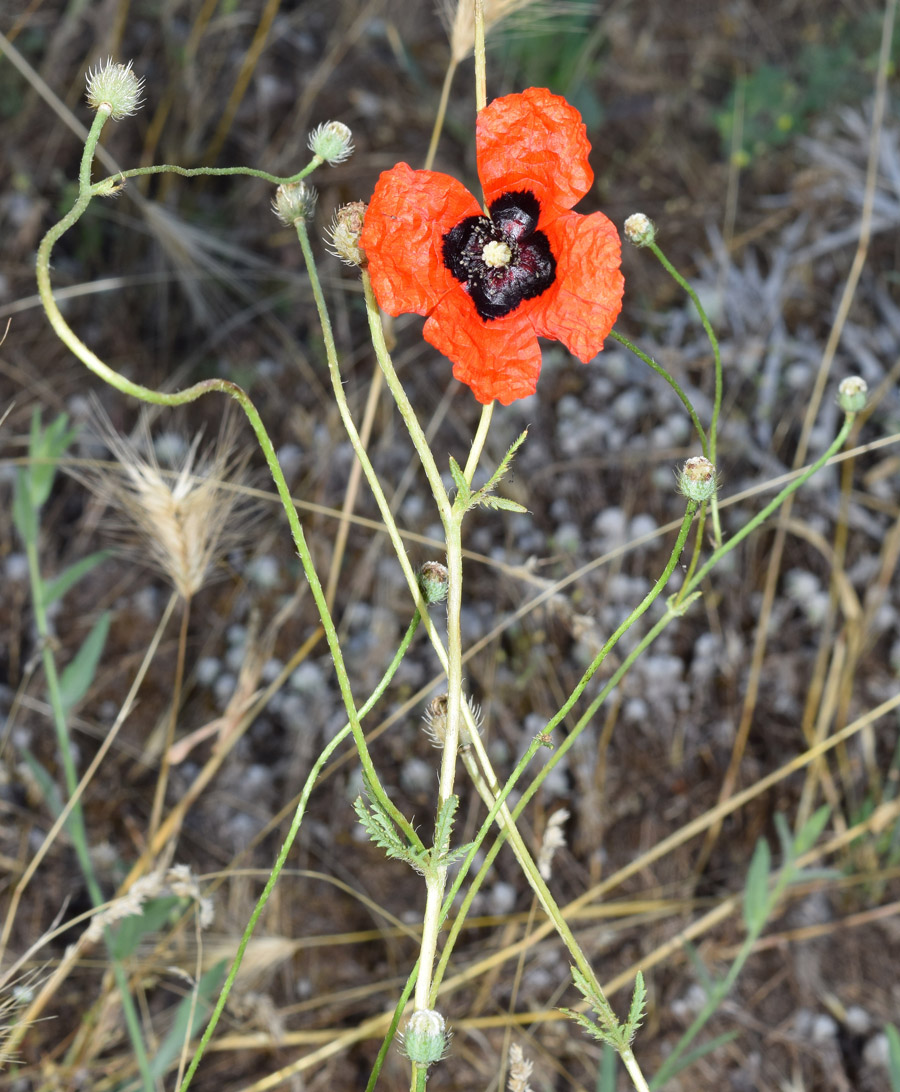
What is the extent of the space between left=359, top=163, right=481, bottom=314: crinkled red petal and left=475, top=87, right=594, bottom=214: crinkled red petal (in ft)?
0.16

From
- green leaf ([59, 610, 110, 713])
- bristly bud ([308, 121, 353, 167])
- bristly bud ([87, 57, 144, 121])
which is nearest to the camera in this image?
bristly bud ([87, 57, 144, 121])

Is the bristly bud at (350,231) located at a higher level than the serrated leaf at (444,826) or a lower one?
higher

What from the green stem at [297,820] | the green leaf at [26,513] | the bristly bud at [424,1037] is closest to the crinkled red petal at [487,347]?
the green stem at [297,820]

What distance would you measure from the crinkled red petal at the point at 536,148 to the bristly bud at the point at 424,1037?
30.6 inches

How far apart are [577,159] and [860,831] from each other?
1.46m

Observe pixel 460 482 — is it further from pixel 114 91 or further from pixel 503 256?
pixel 114 91

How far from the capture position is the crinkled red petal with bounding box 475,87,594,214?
38.8 inches

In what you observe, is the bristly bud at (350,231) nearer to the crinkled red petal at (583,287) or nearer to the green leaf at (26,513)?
the crinkled red petal at (583,287)

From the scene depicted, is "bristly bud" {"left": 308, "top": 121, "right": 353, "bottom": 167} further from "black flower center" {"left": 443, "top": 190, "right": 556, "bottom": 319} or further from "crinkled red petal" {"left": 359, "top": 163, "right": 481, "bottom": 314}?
"black flower center" {"left": 443, "top": 190, "right": 556, "bottom": 319}

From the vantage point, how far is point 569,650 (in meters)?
2.15

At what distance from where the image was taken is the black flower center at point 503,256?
1067 millimetres

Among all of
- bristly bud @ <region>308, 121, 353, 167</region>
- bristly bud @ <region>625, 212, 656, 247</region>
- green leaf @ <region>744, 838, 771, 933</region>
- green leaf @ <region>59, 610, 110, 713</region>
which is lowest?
green leaf @ <region>744, 838, 771, 933</region>

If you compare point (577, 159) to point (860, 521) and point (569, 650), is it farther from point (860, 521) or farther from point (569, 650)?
point (860, 521)

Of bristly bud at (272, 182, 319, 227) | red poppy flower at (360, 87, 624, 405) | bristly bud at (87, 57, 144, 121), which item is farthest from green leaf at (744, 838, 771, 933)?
bristly bud at (87, 57, 144, 121)
